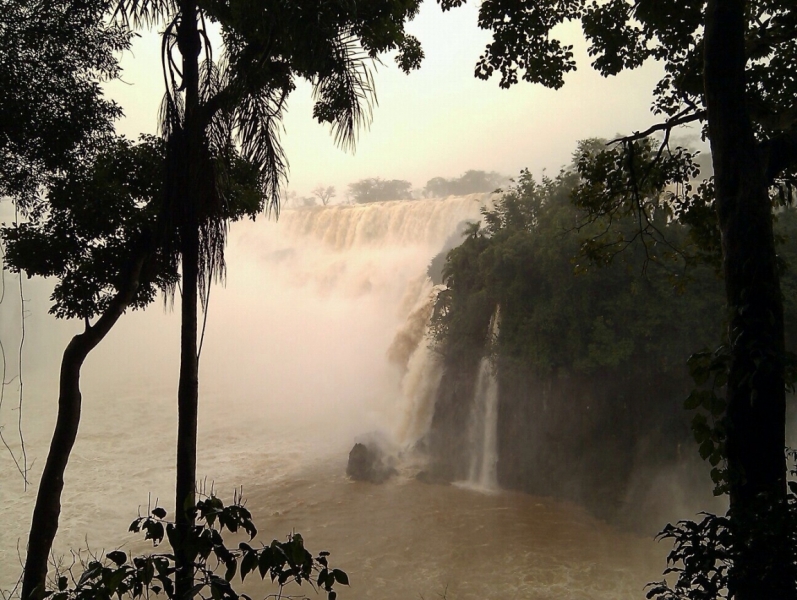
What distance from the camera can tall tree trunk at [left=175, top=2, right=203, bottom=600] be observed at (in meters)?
3.06

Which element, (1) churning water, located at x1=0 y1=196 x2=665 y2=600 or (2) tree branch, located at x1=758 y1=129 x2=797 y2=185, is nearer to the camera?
(2) tree branch, located at x1=758 y1=129 x2=797 y2=185

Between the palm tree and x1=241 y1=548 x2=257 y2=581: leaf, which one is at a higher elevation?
the palm tree

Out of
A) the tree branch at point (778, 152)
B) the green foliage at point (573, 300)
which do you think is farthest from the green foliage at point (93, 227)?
the green foliage at point (573, 300)

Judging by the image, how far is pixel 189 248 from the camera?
311 centimetres

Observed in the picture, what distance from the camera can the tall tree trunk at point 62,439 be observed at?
144 inches

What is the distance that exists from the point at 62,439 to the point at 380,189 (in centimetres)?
4007

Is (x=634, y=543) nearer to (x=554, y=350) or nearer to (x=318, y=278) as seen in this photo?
(x=554, y=350)

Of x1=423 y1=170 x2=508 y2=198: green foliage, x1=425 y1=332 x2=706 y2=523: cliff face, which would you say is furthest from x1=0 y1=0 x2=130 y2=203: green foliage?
x1=423 y1=170 x2=508 y2=198: green foliage

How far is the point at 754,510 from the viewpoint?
1.65m

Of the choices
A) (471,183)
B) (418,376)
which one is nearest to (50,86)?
(418,376)

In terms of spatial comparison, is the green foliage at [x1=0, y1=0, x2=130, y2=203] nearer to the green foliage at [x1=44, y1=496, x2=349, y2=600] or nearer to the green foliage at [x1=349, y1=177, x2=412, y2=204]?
the green foliage at [x1=44, y1=496, x2=349, y2=600]

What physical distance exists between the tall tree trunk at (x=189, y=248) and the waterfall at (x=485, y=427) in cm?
959

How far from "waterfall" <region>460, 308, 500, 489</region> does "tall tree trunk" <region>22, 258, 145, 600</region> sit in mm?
9197

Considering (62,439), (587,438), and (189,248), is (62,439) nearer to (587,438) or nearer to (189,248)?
(189,248)
